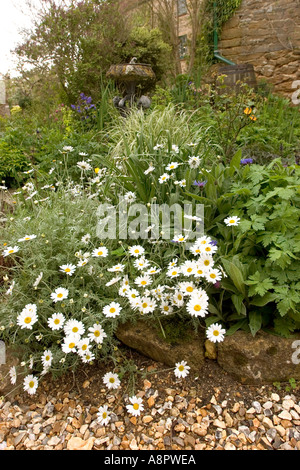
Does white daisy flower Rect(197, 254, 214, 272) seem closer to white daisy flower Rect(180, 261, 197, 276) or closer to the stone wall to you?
white daisy flower Rect(180, 261, 197, 276)

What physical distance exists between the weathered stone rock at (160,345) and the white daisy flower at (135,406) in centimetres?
29

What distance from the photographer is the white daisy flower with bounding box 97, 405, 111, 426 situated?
150cm

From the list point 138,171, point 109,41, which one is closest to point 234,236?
point 138,171

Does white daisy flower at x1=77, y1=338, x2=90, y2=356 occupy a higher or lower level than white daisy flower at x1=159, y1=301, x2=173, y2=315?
lower

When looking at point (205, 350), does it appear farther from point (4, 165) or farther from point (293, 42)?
point (293, 42)

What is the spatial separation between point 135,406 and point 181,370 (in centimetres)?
28

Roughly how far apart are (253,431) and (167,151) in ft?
6.35

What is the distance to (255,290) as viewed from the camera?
1583mm

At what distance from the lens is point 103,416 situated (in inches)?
59.7
